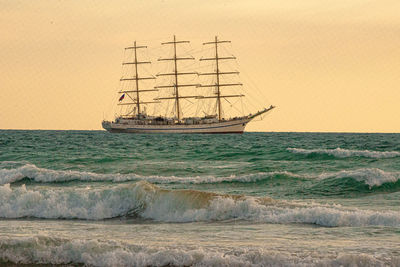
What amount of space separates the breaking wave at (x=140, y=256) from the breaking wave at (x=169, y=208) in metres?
3.68

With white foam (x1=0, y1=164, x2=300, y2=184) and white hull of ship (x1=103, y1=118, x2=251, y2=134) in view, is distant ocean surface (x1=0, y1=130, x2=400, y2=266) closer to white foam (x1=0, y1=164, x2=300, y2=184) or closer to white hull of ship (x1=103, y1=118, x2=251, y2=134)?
white foam (x1=0, y1=164, x2=300, y2=184)

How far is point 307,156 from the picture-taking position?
1389 inches

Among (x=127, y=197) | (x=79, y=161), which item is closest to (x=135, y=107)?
(x=79, y=161)

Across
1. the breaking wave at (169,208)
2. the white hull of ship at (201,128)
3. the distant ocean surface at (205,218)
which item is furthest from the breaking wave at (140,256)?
the white hull of ship at (201,128)

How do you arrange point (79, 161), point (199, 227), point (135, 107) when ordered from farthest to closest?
point (135, 107) < point (79, 161) < point (199, 227)

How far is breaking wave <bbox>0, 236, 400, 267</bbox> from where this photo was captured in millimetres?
10219

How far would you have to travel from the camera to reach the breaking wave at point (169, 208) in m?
14.2

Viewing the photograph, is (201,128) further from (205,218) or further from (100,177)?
(205,218)

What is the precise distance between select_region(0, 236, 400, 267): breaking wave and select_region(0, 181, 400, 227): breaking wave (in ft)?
12.1

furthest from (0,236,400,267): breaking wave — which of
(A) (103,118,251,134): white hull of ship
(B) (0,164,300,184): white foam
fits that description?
(A) (103,118,251,134): white hull of ship

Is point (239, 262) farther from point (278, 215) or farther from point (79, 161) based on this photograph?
point (79, 161)

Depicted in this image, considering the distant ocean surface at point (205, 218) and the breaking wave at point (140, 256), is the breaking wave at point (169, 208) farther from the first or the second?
the breaking wave at point (140, 256)

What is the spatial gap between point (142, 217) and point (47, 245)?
17.1 feet

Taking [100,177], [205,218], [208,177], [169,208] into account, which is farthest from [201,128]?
[205,218]
